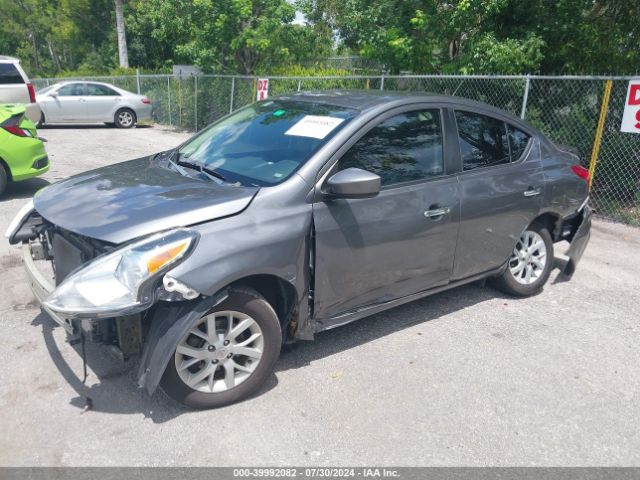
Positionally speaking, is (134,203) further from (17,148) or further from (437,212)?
(17,148)

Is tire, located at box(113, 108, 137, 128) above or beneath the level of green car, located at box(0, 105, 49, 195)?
beneath

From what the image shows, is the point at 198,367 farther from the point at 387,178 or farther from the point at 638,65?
the point at 638,65

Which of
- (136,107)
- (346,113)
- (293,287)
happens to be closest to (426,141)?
(346,113)

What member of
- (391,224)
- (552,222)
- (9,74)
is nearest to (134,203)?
(391,224)

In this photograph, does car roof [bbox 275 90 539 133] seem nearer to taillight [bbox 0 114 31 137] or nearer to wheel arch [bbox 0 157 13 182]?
taillight [bbox 0 114 31 137]

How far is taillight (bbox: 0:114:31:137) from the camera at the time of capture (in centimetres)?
760

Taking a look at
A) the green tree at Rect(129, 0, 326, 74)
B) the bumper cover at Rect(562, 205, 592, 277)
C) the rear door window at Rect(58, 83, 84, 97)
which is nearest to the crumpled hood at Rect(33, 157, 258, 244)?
the bumper cover at Rect(562, 205, 592, 277)

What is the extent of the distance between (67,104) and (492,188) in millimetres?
16029

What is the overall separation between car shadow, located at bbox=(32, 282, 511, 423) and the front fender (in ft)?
1.26

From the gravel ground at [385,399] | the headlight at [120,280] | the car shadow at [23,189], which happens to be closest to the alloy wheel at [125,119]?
the car shadow at [23,189]

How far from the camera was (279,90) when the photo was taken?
567 inches

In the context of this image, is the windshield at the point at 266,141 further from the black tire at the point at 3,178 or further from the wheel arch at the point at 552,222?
the black tire at the point at 3,178

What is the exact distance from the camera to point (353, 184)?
11.1ft

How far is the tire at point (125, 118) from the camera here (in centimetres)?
1788
